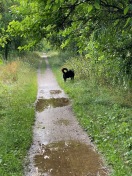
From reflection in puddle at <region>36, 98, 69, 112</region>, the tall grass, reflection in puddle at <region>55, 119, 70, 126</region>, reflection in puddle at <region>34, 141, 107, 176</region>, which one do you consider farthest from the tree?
reflection in puddle at <region>36, 98, 69, 112</region>

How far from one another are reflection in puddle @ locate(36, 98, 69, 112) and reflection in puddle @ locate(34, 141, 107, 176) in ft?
14.6

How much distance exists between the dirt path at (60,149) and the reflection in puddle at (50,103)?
778 millimetres

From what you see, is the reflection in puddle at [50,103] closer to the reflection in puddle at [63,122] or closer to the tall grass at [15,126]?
the tall grass at [15,126]

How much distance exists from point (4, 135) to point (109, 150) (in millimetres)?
3019

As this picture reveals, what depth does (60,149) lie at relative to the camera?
704 centimetres

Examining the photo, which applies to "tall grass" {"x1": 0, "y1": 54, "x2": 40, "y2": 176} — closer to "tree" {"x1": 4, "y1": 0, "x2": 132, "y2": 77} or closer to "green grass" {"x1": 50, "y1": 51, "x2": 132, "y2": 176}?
"green grass" {"x1": 50, "y1": 51, "x2": 132, "y2": 176}

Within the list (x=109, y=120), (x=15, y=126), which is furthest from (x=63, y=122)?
(x=15, y=126)

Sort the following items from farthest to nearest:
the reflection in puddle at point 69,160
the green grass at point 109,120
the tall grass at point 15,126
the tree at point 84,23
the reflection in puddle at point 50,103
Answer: the reflection in puddle at point 50,103, the tree at point 84,23, the green grass at point 109,120, the tall grass at point 15,126, the reflection in puddle at point 69,160

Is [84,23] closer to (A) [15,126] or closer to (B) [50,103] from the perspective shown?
(A) [15,126]

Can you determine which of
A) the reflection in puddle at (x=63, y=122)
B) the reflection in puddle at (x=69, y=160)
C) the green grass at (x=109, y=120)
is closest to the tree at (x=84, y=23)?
the green grass at (x=109, y=120)

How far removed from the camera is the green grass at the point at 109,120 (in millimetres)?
6164

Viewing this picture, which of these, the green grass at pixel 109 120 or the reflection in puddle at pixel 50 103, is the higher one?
the green grass at pixel 109 120

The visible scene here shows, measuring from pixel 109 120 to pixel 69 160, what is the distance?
286 cm

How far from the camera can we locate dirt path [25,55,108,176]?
5.84 meters
